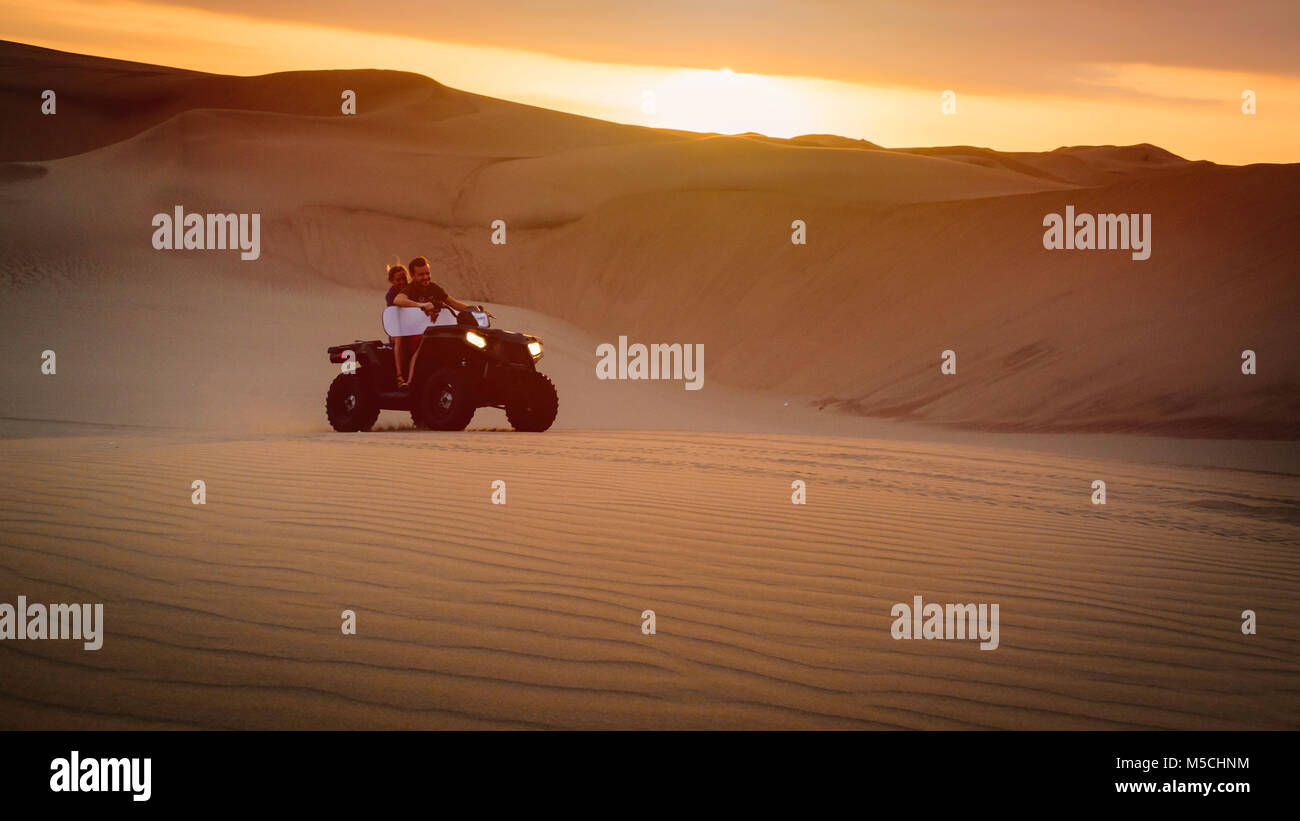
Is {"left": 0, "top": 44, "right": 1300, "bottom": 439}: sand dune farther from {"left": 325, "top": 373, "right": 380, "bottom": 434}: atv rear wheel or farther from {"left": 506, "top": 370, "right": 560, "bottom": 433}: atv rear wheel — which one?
{"left": 325, "top": 373, "right": 380, "bottom": 434}: atv rear wheel

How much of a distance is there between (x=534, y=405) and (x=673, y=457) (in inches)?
143

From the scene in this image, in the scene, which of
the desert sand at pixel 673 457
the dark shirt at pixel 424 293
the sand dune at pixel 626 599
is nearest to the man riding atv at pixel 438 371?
the dark shirt at pixel 424 293

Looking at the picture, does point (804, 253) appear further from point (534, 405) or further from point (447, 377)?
point (447, 377)

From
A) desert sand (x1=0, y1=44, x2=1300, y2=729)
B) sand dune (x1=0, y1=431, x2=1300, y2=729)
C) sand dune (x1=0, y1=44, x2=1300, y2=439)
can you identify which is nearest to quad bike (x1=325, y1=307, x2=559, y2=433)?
desert sand (x1=0, y1=44, x2=1300, y2=729)

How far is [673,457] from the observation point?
39.7 ft

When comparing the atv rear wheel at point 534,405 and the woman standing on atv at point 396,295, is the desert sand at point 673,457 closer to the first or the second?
the atv rear wheel at point 534,405

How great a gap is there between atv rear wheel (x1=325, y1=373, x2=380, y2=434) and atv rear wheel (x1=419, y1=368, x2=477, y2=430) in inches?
32.3

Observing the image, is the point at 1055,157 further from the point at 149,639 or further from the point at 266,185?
the point at 149,639

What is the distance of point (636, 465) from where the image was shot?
36.6ft

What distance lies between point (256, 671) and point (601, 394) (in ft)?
66.5

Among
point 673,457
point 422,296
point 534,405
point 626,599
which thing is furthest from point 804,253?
point 626,599

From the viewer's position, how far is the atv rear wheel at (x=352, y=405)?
1517cm

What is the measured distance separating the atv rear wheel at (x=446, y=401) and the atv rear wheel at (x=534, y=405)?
715mm

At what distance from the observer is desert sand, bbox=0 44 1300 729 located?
14.5ft
